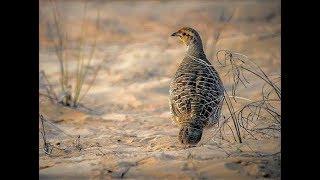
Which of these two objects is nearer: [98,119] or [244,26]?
[98,119]

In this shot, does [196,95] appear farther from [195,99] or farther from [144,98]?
[144,98]

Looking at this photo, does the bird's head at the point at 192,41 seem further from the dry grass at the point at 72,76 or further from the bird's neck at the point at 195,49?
the dry grass at the point at 72,76

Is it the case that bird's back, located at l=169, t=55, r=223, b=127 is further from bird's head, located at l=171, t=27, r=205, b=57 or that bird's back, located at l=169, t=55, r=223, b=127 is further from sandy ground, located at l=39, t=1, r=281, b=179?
bird's head, located at l=171, t=27, r=205, b=57

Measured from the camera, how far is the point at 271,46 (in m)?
10.8

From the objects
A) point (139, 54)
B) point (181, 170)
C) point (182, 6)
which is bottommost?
point (181, 170)

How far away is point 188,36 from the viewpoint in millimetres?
7285

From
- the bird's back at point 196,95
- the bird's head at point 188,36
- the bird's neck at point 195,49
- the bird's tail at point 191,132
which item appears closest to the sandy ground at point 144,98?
the bird's tail at point 191,132

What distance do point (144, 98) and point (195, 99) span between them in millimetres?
2968

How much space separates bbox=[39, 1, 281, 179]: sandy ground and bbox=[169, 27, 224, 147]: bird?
190 mm

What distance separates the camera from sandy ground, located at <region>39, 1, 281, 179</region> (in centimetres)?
550

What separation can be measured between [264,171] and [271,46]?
578 centimetres

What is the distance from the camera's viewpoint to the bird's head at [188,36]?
7.21 metres
